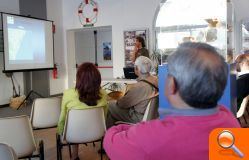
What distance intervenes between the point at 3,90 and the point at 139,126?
22.8ft

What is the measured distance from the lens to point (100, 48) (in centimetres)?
992

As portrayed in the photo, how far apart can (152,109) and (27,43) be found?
17.5 feet

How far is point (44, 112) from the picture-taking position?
3262 millimetres

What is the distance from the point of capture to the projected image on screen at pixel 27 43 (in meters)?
6.70

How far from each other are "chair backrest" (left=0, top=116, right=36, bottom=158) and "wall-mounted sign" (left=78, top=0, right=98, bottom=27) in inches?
254

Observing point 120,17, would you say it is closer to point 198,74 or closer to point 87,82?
point 87,82

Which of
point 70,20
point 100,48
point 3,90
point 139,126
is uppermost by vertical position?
point 70,20

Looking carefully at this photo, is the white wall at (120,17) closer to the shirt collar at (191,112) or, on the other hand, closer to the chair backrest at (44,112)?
the chair backrest at (44,112)

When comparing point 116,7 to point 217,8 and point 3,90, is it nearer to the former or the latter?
point 3,90

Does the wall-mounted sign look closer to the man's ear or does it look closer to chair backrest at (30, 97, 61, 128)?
chair backrest at (30, 97, 61, 128)

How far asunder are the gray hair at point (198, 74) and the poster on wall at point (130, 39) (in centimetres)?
670

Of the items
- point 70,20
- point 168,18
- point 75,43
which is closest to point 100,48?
point 75,43

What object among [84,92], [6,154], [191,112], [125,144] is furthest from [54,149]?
[191,112]

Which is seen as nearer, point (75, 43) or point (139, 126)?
point (139, 126)
